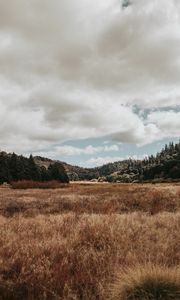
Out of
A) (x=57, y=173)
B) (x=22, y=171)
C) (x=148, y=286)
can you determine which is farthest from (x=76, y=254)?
(x=57, y=173)

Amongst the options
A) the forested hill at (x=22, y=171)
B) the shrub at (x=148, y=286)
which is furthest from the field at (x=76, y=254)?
the forested hill at (x=22, y=171)

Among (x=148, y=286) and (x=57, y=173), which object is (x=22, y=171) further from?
(x=148, y=286)

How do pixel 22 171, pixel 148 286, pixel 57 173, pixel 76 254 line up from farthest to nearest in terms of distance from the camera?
pixel 57 173
pixel 22 171
pixel 76 254
pixel 148 286

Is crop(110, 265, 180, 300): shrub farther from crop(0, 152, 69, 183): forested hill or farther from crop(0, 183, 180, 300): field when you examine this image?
crop(0, 152, 69, 183): forested hill

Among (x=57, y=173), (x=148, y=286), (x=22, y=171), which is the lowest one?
(x=148, y=286)

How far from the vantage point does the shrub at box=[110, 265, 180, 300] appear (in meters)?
5.06

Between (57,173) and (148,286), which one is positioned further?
(57,173)

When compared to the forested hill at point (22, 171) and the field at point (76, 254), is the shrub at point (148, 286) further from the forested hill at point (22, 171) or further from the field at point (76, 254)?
the forested hill at point (22, 171)

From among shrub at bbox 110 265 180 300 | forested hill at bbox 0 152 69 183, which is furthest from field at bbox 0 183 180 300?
forested hill at bbox 0 152 69 183

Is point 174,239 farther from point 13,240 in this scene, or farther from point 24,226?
point 24,226

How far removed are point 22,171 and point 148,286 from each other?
92.5 meters

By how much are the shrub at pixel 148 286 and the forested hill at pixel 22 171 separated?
275 ft

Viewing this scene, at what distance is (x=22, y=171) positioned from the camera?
9575cm

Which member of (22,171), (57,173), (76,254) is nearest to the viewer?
(76,254)
